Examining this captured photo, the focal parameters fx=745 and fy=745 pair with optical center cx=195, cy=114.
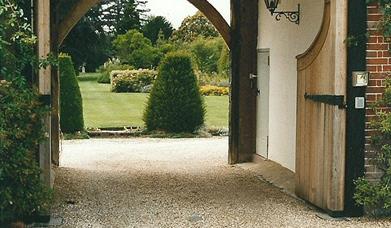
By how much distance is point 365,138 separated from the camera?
25.5 feet

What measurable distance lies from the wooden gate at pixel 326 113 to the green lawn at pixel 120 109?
11.7 meters

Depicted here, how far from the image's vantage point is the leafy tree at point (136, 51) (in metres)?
29.1

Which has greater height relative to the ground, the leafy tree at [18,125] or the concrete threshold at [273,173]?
the leafy tree at [18,125]

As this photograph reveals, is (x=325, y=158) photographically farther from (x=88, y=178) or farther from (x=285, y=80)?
(x=88, y=178)

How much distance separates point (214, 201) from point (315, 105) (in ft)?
5.59

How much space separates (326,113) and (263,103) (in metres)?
4.67

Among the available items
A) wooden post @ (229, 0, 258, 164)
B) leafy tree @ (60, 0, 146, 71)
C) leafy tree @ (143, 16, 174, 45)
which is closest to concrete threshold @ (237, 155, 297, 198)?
wooden post @ (229, 0, 258, 164)

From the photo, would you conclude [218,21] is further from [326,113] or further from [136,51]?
[136,51]

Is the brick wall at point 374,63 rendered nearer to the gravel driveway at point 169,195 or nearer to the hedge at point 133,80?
the gravel driveway at point 169,195

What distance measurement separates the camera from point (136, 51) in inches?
1161

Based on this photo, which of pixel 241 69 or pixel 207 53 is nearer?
pixel 241 69

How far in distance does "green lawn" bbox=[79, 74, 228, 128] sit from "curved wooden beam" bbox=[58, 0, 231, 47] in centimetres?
744

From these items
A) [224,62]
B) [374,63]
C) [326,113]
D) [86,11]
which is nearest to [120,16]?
[224,62]

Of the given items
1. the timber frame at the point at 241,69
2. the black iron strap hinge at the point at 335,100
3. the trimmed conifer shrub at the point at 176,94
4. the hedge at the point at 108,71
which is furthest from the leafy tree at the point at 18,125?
the hedge at the point at 108,71
